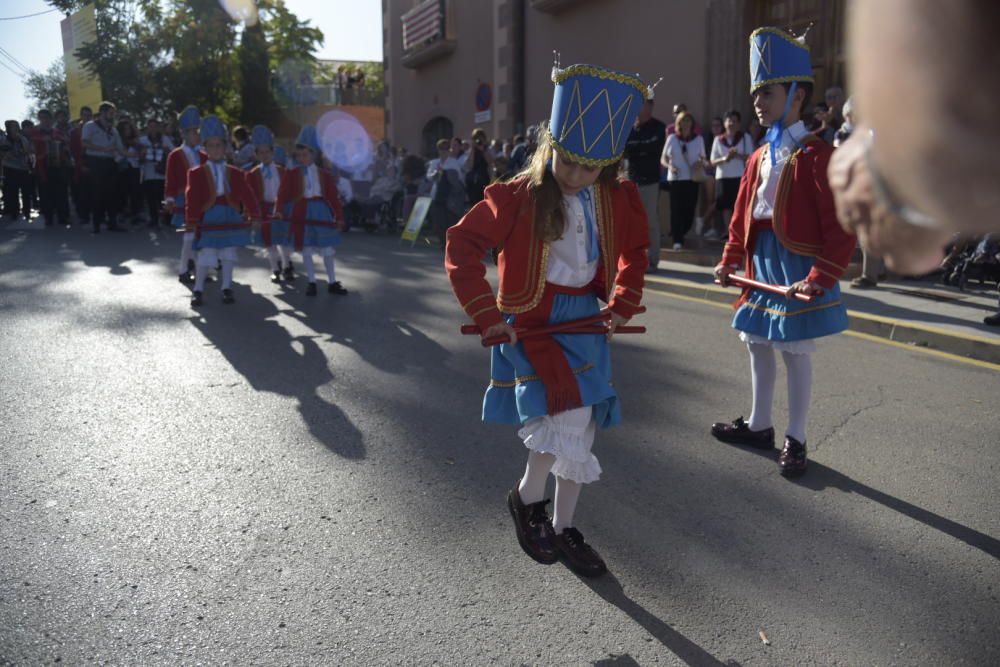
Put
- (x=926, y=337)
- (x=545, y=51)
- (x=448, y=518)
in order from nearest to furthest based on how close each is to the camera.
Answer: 1. (x=448, y=518)
2. (x=926, y=337)
3. (x=545, y=51)

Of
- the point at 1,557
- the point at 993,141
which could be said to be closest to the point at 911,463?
the point at 993,141

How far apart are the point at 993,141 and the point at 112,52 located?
42.9m

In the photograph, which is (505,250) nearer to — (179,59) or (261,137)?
(261,137)

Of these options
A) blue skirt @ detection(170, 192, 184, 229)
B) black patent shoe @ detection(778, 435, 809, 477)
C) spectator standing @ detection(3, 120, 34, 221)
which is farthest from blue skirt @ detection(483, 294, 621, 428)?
spectator standing @ detection(3, 120, 34, 221)

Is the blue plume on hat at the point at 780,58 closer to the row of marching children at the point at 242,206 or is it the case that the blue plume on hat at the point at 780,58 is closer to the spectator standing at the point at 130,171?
the row of marching children at the point at 242,206

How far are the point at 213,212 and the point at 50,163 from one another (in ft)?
33.7

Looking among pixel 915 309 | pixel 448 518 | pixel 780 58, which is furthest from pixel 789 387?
pixel 915 309

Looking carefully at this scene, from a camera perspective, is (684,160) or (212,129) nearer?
(212,129)

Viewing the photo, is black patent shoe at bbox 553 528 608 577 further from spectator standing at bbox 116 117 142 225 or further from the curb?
A: spectator standing at bbox 116 117 142 225

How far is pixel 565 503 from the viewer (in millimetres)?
3170

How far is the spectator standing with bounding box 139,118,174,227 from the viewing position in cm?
1691

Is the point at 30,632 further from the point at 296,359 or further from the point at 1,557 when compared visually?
the point at 296,359

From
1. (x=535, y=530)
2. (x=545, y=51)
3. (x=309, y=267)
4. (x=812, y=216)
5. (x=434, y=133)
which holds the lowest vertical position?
(x=535, y=530)

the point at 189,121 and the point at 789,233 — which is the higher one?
the point at 189,121
